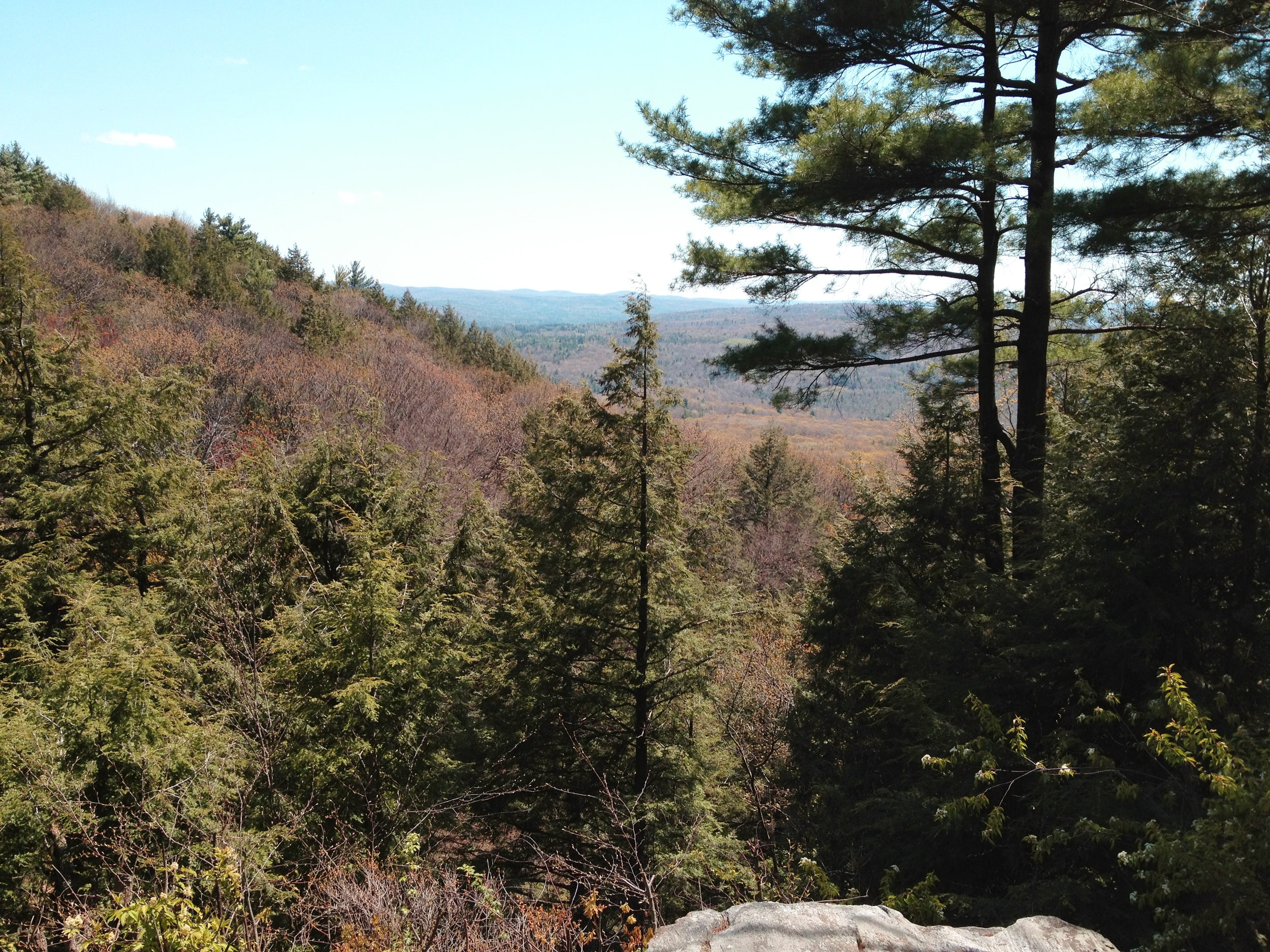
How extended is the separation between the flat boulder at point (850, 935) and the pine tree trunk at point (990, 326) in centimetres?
521

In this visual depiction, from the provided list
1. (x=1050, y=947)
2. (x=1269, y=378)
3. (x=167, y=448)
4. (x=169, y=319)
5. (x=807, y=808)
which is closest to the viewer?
(x=1050, y=947)

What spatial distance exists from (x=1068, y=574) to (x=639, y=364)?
5519mm

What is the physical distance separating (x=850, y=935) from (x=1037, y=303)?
7.00 metres

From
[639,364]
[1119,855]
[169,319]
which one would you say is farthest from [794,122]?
[169,319]

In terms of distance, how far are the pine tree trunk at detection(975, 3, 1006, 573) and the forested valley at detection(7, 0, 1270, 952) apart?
0.07m

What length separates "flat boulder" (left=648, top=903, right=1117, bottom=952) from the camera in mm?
3584

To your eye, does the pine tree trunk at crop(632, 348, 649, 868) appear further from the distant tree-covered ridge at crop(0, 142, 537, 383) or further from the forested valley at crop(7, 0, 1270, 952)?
the distant tree-covered ridge at crop(0, 142, 537, 383)

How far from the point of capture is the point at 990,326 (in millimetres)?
8242

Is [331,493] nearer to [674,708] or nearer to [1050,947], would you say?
[674,708]

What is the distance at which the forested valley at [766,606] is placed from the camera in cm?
529

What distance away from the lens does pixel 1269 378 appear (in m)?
5.48

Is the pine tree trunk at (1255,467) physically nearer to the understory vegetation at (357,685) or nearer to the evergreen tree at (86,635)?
the understory vegetation at (357,685)

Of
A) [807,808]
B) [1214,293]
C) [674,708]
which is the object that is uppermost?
[1214,293]

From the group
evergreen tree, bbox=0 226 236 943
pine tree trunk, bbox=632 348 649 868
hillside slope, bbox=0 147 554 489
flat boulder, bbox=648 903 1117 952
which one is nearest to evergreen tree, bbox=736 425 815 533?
hillside slope, bbox=0 147 554 489
